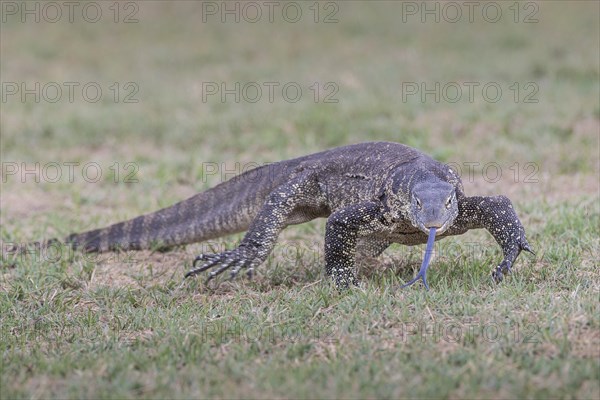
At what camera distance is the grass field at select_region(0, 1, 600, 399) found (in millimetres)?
4410

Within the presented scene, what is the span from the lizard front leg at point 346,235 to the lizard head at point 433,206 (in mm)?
369

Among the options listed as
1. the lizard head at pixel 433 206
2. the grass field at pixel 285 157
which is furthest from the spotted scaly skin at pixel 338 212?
the grass field at pixel 285 157

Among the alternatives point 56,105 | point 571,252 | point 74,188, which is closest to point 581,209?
point 571,252

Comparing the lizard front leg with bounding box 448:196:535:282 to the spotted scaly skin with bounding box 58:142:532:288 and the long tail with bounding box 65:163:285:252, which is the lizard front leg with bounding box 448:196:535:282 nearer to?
→ the spotted scaly skin with bounding box 58:142:532:288

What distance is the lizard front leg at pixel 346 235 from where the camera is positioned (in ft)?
18.9

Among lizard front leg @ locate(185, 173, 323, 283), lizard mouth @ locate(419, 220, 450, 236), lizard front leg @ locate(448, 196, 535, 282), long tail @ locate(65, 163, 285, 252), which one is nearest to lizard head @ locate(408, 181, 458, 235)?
Result: lizard mouth @ locate(419, 220, 450, 236)

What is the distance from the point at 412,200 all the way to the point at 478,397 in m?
1.69

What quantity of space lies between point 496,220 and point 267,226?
163 centimetres

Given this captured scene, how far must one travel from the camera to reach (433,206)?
5.23 metres

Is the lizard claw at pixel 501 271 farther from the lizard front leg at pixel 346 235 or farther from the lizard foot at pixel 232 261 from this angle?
the lizard foot at pixel 232 261

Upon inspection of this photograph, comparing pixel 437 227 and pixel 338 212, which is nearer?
pixel 437 227

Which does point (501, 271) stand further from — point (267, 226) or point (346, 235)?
point (267, 226)

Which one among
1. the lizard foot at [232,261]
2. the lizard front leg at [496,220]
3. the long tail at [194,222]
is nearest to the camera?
the lizard front leg at [496,220]

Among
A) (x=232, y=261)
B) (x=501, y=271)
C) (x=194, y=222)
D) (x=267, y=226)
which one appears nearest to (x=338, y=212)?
(x=267, y=226)
